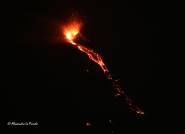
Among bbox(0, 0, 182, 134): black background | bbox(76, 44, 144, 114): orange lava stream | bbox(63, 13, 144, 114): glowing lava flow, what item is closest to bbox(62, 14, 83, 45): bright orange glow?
bbox(63, 13, 144, 114): glowing lava flow

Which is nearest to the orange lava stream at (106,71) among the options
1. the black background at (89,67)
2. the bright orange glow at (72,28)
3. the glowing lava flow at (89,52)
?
the glowing lava flow at (89,52)

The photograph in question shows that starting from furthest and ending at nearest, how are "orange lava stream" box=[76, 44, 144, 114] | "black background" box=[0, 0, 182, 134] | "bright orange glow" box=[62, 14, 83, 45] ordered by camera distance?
"bright orange glow" box=[62, 14, 83, 45], "orange lava stream" box=[76, 44, 144, 114], "black background" box=[0, 0, 182, 134]

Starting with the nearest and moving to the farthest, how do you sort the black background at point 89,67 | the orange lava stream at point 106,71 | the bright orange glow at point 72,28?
the black background at point 89,67
the orange lava stream at point 106,71
the bright orange glow at point 72,28

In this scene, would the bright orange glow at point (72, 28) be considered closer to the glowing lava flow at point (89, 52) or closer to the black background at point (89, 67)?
the glowing lava flow at point (89, 52)

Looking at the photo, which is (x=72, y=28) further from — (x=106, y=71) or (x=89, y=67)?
(x=106, y=71)

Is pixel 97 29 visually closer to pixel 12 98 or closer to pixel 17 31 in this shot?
pixel 17 31

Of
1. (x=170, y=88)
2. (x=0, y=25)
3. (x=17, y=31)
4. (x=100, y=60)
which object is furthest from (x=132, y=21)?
(x=0, y=25)

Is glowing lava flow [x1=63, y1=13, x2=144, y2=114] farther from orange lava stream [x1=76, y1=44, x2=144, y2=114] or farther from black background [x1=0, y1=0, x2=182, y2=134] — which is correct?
black background [x1=0, y1=0, x2=182, y2=134]
